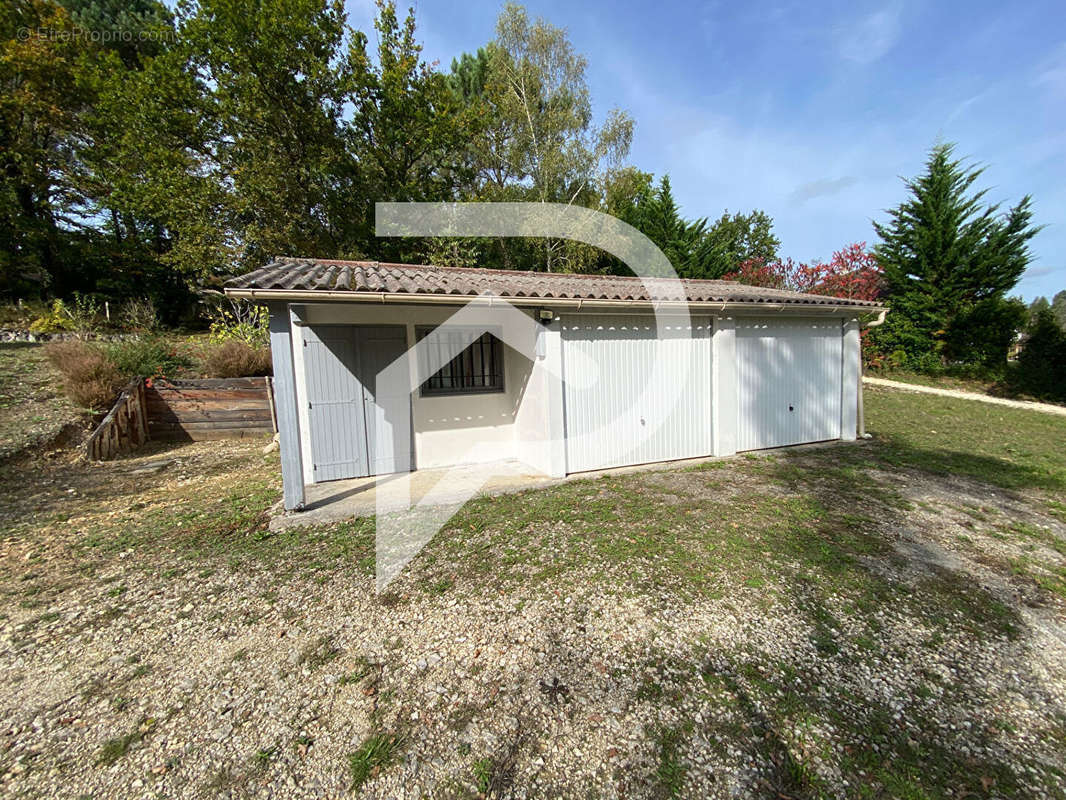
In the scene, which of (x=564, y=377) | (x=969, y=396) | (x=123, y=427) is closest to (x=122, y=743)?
(x=564, y=377)

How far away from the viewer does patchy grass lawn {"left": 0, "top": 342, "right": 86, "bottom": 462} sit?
6672mm

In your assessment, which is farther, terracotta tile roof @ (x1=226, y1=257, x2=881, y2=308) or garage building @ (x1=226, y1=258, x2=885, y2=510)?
garage building @ (x1=226, y1=258, x2=885, y2=510)

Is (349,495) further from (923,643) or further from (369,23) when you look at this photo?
(369,23)

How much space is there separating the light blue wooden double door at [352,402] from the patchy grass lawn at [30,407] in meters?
4.65

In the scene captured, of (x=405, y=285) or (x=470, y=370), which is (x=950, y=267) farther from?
(x=405, y=285)

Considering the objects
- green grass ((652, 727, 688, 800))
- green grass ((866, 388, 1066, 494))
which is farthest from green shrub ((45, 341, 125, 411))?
green grass ((866, 388, 1066, 494))

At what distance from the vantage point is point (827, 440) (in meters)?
7.86

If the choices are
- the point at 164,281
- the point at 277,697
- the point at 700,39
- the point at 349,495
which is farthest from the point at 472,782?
the point at 164,281

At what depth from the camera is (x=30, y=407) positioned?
764cm

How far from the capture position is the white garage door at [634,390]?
6160mm

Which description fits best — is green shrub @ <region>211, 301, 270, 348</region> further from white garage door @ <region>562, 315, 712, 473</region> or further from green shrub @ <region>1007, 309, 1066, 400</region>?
green shrub @ <region>1007, 309, 1066, 400</region>

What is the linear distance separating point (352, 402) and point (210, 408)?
443cm

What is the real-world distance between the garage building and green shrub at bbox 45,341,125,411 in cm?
442

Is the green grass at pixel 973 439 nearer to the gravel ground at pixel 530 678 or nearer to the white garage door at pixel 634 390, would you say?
the gravel ground at pixel 530 678
